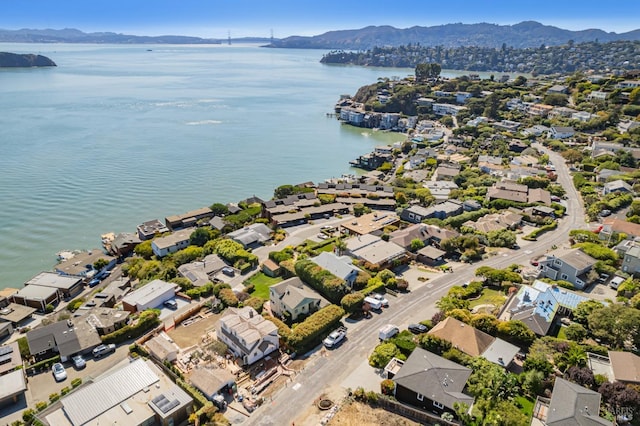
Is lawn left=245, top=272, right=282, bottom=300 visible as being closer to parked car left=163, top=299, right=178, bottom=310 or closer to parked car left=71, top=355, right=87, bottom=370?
parked car left=163, top=299, right=178, bottom=310

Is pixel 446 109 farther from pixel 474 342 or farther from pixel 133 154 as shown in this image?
pixel 474 342

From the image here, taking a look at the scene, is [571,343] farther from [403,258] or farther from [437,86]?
[437,86]

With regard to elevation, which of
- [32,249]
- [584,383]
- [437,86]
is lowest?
[32,249]

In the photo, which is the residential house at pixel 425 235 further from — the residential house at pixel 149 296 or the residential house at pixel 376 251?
the residential house at pixel 149 296

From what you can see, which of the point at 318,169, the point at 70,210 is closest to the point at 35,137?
the point at 70,210

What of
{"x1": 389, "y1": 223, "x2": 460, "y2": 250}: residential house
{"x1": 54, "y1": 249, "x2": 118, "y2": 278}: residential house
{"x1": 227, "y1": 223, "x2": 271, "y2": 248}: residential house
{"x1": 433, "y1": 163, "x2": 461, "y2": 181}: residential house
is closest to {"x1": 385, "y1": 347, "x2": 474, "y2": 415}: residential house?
{"x1": 389, "y1": 223, "x2": 460, "y2": 250}: residential house

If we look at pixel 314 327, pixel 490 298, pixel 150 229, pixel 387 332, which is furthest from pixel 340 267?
pixel 150 229

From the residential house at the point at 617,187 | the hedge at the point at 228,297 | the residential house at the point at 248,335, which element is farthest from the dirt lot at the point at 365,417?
the residential house at the point at 617,187

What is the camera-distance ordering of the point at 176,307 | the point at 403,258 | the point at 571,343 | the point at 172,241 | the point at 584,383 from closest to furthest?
the point at 584,383
the point at 571,343
the point at 176,307
the point at 403,258
the point at 172,241
